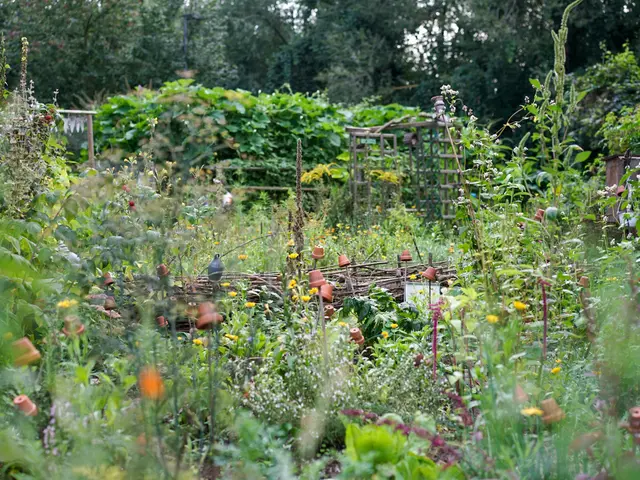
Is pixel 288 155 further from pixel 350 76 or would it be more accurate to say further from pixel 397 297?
pixel 350 76

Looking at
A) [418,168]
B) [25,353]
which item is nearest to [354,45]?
[418,168]

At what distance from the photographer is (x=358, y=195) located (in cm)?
884

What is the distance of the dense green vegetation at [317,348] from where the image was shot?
186cm

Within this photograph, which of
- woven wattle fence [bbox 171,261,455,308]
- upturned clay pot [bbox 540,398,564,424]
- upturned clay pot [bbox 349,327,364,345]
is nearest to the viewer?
upturned clay pot [bbox 540,398,564,424]

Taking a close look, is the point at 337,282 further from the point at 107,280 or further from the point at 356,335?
the point at 107,280

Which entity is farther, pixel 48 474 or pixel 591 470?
pixel 591 470

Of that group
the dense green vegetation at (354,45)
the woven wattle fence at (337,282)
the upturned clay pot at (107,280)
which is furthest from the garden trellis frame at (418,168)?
the dense green vegetation at (354,45)

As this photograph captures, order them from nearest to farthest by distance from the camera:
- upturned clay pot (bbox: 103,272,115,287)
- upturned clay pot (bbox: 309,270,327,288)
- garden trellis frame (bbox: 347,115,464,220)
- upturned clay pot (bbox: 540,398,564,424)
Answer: upturned clay pot (bbox: 540,398,564,424), upturned clay pot (bbox: 309,270,327,288), upturned clay pot (bbox: 103,272,115,287), garden trellis frame (bbox: 347,115,464,220)

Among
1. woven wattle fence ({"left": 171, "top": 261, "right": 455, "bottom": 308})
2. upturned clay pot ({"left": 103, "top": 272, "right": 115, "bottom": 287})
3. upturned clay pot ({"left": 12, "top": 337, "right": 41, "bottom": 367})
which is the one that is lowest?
woven wattle fence ({"left": 171, "top": 261, "right": 455, "bottom": 308})

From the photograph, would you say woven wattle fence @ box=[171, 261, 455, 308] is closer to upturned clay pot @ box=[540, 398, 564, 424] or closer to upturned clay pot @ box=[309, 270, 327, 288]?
upturned clay pot @ box=[309, 270, 327, 288]

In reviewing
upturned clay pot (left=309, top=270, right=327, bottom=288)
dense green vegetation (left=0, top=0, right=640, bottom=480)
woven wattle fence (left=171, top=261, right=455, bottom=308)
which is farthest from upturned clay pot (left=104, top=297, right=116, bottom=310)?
upturned clay pot (left=309, top=270, right=327, bottom=288)

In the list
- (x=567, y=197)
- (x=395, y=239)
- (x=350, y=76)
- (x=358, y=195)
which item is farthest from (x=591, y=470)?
(x=350, y=76)

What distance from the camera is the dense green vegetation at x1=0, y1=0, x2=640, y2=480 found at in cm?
186

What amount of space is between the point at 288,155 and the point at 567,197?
8.03 metres
